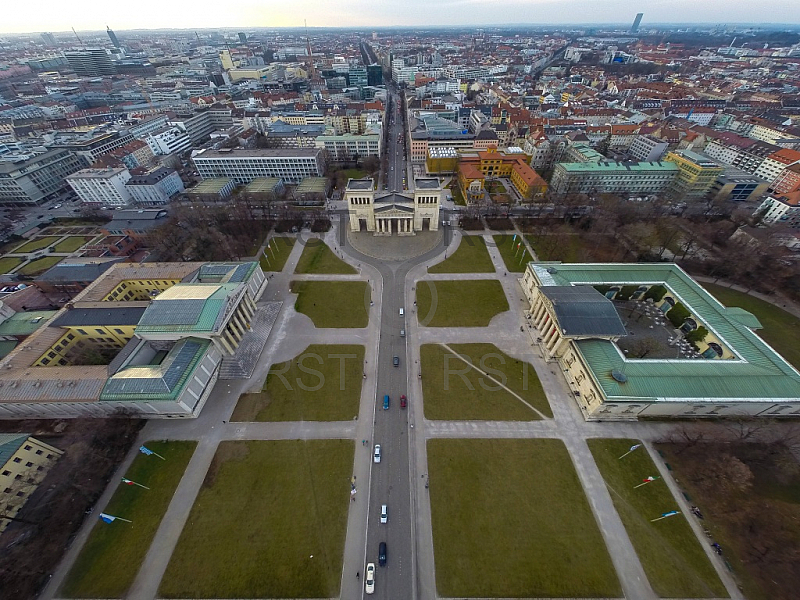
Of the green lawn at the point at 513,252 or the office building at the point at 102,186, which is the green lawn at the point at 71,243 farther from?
the green lawn at the point at 513,252

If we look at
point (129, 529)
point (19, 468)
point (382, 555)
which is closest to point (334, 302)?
point (129, 529)

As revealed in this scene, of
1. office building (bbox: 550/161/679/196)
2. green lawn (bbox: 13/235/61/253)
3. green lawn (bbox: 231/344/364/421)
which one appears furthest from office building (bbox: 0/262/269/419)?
office building (bbox: 550/161/679/196)

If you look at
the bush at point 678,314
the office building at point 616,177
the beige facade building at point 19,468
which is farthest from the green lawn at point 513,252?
the beige facade building at point 19,468

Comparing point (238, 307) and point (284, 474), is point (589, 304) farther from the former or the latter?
point (238, 307)

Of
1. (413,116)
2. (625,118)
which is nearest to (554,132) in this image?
(625,118)

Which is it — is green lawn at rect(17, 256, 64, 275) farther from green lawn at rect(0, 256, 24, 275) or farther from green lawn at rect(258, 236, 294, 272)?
green lawn at rect(258, 236, 294, 272)

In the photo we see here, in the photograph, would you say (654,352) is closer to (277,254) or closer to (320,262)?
(320,262)
